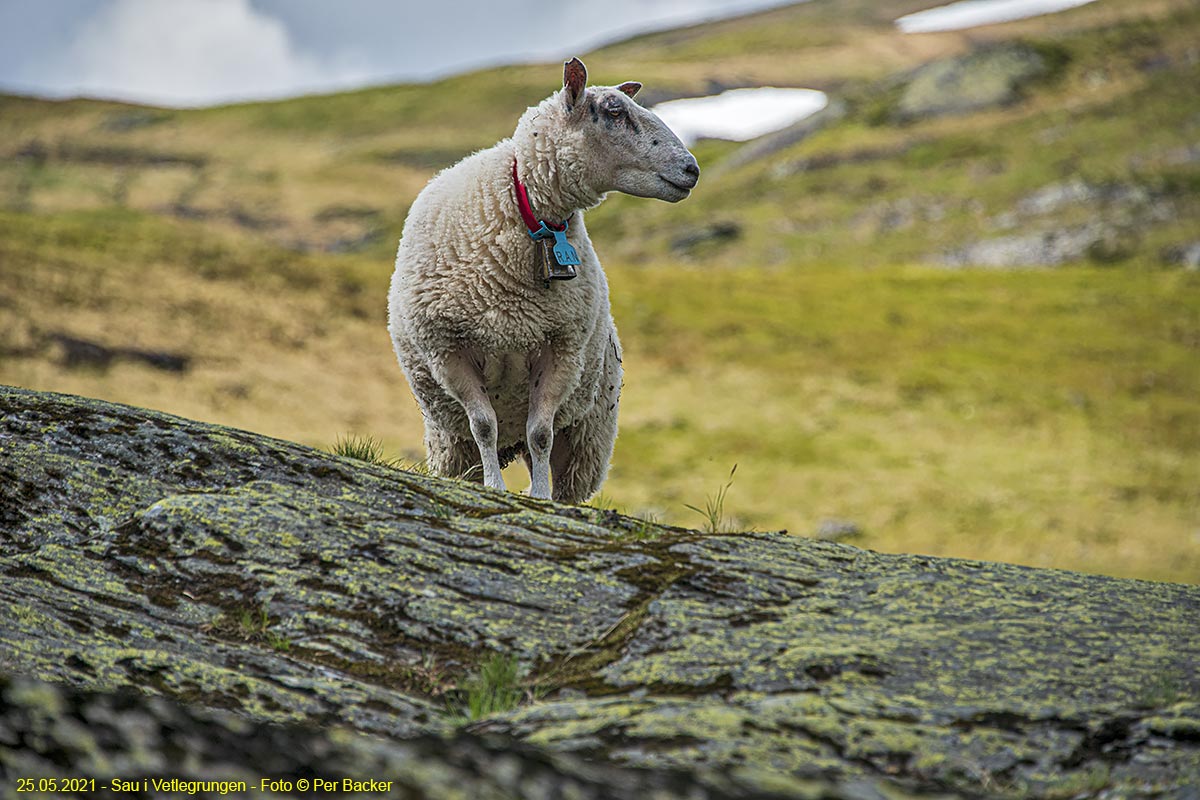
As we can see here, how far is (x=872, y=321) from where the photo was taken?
5044cm

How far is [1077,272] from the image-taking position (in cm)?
6066

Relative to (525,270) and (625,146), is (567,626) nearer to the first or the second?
(525,270)

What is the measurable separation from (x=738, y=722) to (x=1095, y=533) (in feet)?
97.7

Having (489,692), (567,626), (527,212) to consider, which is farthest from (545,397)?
(489,692)

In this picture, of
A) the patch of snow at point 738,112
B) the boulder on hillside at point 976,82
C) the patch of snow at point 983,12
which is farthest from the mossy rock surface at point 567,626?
the patch of snow at point 983,12

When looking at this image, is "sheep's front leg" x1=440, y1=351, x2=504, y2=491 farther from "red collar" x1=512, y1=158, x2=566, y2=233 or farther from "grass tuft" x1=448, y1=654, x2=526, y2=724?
"grass tuft" x1=448, y1=654, x2=526, y2=724

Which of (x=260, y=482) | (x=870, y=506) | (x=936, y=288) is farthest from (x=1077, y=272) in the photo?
(x=260, y=482)

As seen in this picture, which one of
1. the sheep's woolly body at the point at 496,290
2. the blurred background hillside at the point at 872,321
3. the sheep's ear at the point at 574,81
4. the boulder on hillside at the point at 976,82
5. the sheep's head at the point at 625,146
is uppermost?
the boulder on hillside at the point at 976,82

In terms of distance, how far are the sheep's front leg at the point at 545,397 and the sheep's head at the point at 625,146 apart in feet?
4.96

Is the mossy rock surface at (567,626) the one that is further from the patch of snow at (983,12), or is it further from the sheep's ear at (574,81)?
the patch of snow at (983,12)

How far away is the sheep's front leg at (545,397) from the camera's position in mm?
9492

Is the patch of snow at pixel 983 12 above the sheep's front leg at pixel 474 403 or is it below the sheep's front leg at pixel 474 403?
above

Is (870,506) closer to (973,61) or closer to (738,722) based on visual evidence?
(738,722)

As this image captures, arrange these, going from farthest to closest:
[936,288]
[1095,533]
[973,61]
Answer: [973,61], [936,288], [1095,533]
